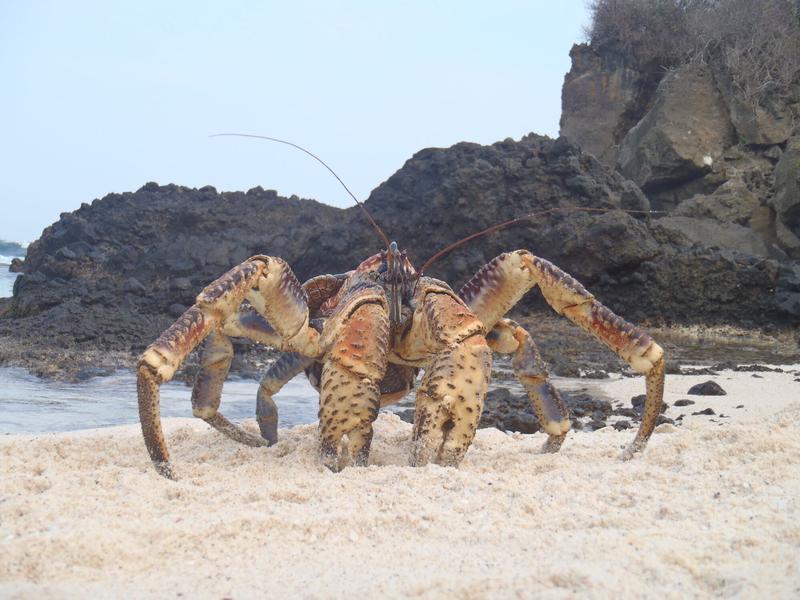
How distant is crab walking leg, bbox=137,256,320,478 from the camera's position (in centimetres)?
309

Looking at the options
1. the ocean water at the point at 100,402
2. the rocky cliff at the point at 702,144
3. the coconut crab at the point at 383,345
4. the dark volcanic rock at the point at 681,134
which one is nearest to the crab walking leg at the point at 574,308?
the coconut crab at the point at 383,345

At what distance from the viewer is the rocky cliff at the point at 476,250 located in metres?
14.0

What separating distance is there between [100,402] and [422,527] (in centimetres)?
629

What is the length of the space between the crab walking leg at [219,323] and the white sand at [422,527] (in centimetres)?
27

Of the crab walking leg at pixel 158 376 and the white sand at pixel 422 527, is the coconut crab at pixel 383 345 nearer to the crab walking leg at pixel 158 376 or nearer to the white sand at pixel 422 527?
the crab walking leg at pixel 158 376

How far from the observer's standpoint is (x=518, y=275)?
156 inches

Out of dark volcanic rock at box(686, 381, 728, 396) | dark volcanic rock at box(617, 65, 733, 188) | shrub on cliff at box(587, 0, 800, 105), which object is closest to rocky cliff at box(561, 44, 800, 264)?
dark volcanic rock at box(617, 65, 733, 188)

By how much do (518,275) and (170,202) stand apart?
2023 cm

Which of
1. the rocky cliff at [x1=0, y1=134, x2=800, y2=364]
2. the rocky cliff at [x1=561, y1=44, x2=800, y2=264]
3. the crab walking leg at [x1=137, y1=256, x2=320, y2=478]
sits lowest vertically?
the crab walking leg at [x1=137, y1=256, x2=320, y2=478]

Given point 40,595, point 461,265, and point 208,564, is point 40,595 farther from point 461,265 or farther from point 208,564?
point 461,265

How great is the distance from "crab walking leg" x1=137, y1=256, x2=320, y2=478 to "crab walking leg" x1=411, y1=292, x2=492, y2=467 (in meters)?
0.80

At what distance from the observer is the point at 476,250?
627 inches

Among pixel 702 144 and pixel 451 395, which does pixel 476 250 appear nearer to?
pixel 702 144

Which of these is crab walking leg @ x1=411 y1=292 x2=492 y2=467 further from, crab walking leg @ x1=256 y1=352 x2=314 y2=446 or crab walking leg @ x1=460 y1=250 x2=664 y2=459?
crab walking leg @ x1=256 y1=352 x2=314 y2=446
